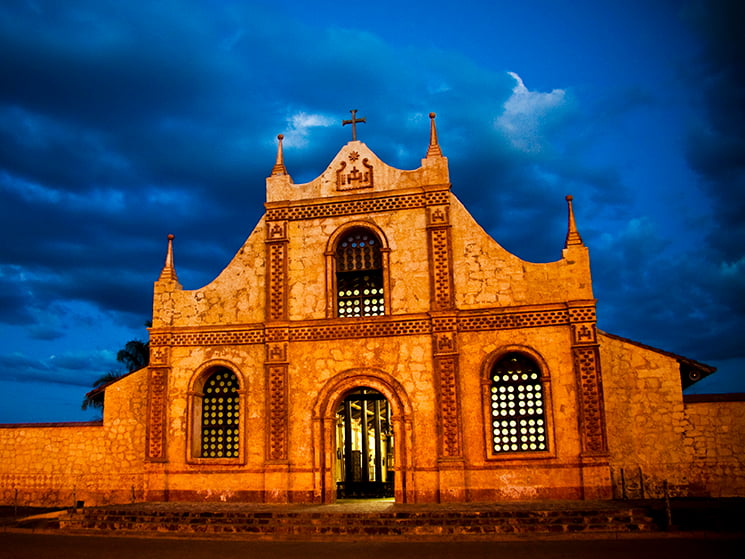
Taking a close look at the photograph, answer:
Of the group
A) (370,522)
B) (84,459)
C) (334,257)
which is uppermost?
(334,257)

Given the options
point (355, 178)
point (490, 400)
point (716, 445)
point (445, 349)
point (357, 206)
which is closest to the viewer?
point (716, 445)

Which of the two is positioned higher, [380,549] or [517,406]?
[517,406]

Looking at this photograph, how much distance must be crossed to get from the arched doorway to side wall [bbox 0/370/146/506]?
6219 millimetres

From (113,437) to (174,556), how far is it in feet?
31.5

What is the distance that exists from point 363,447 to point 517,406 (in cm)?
538

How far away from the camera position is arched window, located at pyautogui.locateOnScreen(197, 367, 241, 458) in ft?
63.8

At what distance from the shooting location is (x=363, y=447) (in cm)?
2047

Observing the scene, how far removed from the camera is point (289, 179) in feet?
66.9

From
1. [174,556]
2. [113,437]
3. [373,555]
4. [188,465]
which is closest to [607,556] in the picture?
[373,555]

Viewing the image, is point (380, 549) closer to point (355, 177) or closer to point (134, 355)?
point (355, 177)

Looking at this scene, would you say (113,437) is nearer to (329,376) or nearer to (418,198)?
(329,376)

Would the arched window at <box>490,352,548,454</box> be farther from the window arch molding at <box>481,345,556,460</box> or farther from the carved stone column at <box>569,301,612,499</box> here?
the carved stone column at <box>569,301,612,499</box>

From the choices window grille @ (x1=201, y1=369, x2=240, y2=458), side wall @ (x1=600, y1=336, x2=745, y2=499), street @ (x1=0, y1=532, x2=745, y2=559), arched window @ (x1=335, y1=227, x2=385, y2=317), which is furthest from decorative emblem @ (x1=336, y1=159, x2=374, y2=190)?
street @ (x1=0, y1=532, x2=745, y2=559)

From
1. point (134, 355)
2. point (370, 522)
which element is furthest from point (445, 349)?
point (134, 355)
